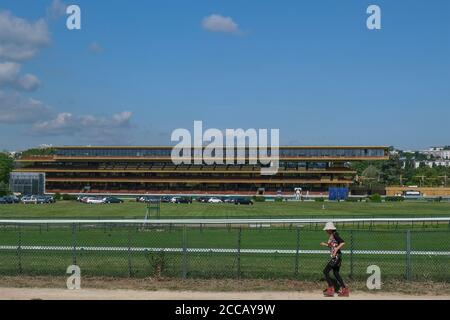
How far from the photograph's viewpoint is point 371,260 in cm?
2069

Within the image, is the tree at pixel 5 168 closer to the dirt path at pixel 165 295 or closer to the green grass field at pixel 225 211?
the green grass field at pixel 225 211

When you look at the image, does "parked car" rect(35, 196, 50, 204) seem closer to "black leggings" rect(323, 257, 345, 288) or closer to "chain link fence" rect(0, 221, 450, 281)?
Answer: "chain link fence" rect(0, 221, 450, 281)

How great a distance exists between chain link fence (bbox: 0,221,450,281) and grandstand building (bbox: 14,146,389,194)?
94857 mm

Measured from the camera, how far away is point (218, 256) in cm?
2123

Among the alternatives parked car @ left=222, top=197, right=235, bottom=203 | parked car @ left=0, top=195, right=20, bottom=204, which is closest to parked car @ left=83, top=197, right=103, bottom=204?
parked car @ left=0, top=195, right=20, bottom=204

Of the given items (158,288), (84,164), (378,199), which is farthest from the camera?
(84,164)

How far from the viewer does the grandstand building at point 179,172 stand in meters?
128

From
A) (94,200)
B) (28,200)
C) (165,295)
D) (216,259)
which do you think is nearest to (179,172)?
(94,200)

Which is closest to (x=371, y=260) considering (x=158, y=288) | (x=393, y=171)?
(x=158, y=288)
